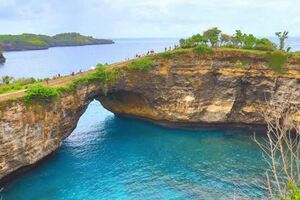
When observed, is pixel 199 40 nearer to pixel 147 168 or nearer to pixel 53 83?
pixel 53 83

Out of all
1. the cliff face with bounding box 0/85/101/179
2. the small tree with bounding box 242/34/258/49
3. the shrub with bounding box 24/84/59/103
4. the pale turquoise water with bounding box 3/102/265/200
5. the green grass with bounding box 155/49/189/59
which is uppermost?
the small tree with bounding box 242/34/258/49

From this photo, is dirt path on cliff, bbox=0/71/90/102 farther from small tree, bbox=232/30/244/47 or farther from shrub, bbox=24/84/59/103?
small tree, bbox=232/30/244/47

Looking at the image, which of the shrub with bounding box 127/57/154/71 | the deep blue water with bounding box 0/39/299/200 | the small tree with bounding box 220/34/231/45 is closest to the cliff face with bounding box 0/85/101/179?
the deep blue water with bounding box 0/39/299/200

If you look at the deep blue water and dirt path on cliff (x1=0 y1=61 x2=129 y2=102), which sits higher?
dirt path on cliff (x1=0 y1=61 x2=129 y2=102)

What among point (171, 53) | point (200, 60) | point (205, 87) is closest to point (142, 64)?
point (171, 53)

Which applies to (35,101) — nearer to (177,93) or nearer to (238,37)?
(177,93)

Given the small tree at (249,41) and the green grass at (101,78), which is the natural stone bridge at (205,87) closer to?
the green grass at (101,78)
